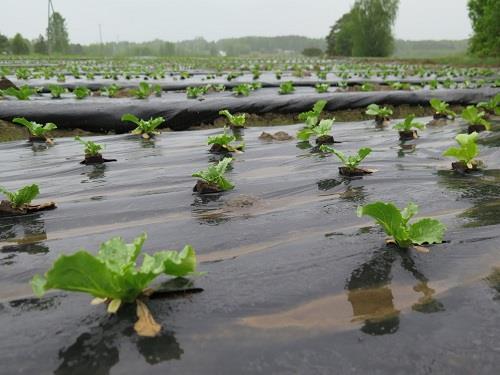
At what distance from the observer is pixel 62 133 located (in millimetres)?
7227

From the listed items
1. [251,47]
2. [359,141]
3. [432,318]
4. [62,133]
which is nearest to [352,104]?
[359,141]

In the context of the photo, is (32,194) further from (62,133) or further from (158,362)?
(62,133)

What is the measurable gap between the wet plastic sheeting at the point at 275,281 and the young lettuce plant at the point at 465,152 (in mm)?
112

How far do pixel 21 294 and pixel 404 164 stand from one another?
2945mm

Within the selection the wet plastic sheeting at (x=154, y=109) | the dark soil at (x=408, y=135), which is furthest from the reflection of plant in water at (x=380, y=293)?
the wet plastic sheeting at (x=154, y=109)

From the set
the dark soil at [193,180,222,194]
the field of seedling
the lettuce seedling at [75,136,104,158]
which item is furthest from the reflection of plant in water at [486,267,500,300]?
the lettuce seedling at [75,136,104,158]

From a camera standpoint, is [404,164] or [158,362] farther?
[404,164]

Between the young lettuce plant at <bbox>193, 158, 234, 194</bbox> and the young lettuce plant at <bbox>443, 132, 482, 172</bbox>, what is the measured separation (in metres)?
1.53

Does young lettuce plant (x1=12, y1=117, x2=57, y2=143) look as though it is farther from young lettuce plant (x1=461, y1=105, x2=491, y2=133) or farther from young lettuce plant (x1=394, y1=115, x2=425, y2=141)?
young lettuce plant (x1=461, y1=105, x2=491, y2=133)

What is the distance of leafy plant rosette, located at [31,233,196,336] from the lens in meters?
1.23

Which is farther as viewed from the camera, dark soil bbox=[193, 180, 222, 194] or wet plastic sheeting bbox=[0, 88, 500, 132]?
wet plastic sheeting bbox=[0, 88, 500, 132]

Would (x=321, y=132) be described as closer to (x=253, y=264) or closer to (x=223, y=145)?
(x=223, y=145)

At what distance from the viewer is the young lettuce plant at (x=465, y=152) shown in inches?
124

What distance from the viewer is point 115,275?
134 centimetres
